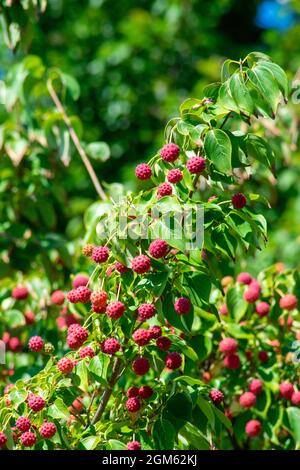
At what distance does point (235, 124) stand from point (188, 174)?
1.94 metres

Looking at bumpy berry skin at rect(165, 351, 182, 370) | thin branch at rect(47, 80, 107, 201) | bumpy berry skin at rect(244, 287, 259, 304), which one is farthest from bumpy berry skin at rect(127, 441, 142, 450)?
thin branch at rect(47, 80, 107, 201)

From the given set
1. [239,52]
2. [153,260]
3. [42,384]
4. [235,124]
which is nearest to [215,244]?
[153,260]

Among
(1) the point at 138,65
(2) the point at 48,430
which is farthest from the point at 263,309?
(1) the point at 138,65

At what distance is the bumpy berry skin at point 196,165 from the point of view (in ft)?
5.65

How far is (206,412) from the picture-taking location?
5.99 feet

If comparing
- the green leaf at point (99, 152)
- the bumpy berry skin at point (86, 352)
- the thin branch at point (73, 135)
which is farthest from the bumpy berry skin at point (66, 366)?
the green leaf at point (99, 152)

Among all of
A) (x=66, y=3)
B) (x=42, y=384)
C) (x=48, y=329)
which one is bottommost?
(x=66, y=3)

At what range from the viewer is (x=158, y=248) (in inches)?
65.7

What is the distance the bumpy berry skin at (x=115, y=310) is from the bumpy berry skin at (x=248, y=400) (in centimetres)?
66

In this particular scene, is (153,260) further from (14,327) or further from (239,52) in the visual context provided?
(239,52)

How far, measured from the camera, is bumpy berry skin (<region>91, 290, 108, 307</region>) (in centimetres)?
170

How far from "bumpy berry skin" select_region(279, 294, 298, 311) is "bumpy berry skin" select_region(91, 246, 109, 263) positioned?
0.72m

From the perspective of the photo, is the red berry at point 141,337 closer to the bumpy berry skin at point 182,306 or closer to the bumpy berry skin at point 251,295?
the bumpy berry skin at point 182,306

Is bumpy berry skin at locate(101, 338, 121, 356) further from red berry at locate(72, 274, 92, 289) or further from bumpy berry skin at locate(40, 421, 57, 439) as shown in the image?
red berry at locate(72, 274, 92, 289)
